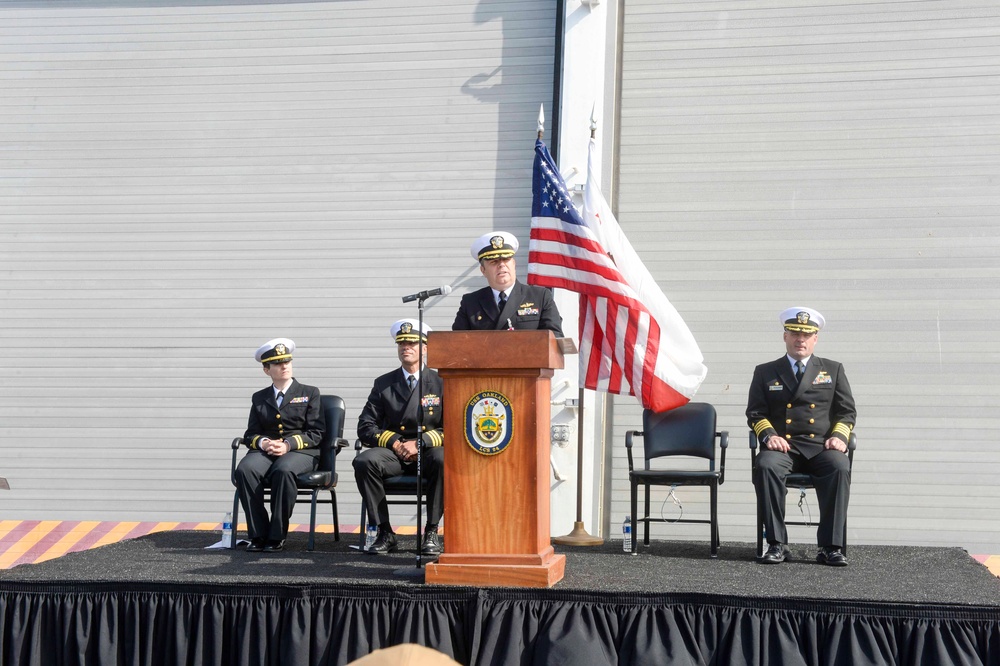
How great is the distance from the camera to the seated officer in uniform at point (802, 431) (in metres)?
5.41

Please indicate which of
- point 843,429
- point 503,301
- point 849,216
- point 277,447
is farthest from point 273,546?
point 849,216

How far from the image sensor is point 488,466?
423cm

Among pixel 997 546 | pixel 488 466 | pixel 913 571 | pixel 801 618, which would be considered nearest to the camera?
pixel 801 618

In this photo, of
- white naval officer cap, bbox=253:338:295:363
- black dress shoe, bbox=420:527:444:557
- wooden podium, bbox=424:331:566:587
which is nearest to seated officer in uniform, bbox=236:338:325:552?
white naval officer cap, bbox=253:338:295:363

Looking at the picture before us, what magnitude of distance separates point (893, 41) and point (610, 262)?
12.8 feet

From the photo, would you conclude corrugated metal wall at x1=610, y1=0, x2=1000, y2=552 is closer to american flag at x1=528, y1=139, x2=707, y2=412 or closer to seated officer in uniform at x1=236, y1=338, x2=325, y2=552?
american flag at x1=528, y1=139, x2=707, y2=412

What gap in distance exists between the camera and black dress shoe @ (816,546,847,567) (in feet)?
17.3

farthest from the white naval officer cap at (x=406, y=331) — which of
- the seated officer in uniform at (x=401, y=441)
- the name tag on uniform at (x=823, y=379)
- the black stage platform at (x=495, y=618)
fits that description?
the name tag on uniform at (x=823, y=379)

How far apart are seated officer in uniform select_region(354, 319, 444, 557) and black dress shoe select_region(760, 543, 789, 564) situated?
1750 millimetres

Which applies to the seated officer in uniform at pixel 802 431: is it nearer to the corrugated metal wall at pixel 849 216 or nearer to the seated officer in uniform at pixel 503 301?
the seated officer in uniform at pixel 503 301

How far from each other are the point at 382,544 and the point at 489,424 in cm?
177

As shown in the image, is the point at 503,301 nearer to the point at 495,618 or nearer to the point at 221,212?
the point at 495,618

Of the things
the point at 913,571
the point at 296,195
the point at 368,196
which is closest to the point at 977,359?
the point at 913,571

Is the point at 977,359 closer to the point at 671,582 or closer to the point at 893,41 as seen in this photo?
the point at 893,41
